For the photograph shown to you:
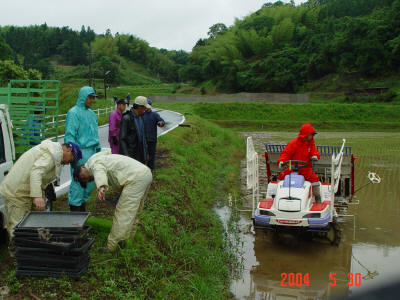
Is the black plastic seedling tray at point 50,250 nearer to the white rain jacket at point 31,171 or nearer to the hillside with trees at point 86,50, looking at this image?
the white rain jacket at point 31,171

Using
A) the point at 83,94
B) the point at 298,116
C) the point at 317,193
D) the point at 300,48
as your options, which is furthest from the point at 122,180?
the point at 300,48

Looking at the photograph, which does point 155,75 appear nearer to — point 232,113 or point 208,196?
point 232,113

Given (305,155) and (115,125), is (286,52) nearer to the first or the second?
(305,155)

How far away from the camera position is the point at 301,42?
70562 millimetres

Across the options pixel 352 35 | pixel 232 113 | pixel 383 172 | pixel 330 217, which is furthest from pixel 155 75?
pixel 330 217

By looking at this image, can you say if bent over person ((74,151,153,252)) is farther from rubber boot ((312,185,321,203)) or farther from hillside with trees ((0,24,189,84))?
hillside with trees ((0,24,189,84))

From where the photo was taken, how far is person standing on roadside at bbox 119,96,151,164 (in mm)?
6953

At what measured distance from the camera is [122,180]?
16.9 ft

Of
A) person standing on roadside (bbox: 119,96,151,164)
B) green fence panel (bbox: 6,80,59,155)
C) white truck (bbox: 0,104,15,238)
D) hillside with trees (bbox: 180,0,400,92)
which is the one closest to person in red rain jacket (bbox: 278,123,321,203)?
person standing on roadside (bbox: 119,96,151,164)

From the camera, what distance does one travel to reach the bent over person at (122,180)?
5055 millimetres

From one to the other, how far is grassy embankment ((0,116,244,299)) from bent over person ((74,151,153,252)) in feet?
0.94

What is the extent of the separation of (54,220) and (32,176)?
579 millimetres

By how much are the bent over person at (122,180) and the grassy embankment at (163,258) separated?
287 mm

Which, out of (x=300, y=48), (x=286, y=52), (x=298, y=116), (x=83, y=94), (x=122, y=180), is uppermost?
(x=300, y=48)
